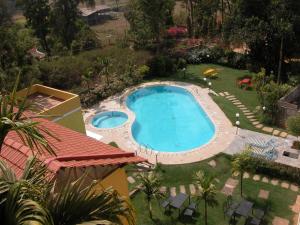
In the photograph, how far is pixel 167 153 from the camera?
2223 cm

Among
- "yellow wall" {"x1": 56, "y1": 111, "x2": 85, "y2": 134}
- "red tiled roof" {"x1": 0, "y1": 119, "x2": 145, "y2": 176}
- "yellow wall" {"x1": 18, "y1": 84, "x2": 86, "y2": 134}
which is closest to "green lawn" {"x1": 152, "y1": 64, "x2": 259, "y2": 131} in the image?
"yellow wall" {"x1": 56, "y1": 111, "x2": 85, "y2": 134}

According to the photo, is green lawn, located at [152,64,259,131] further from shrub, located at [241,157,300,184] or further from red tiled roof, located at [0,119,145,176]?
red tiled roof, located at [0,119,145,176]

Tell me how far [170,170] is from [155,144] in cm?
466

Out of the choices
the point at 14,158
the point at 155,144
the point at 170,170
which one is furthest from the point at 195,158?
the point at 14,158

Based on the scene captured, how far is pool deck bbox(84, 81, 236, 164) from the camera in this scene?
21731 millimetres

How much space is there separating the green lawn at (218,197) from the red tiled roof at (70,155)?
828 centimetres

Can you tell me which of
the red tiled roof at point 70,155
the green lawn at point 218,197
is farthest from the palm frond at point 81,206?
the green lawn at point 218,197

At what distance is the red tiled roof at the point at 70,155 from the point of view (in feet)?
24.2

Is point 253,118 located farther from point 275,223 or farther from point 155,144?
point 275,223

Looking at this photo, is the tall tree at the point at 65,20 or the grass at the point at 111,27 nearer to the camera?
the tall tree at the point at 65,20

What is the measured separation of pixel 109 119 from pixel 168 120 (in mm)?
4616

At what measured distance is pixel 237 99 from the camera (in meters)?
28.1

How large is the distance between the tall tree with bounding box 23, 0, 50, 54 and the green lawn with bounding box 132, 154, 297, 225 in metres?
25.4

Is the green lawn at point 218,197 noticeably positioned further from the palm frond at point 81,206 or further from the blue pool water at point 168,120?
the palm frond at point 81,206
